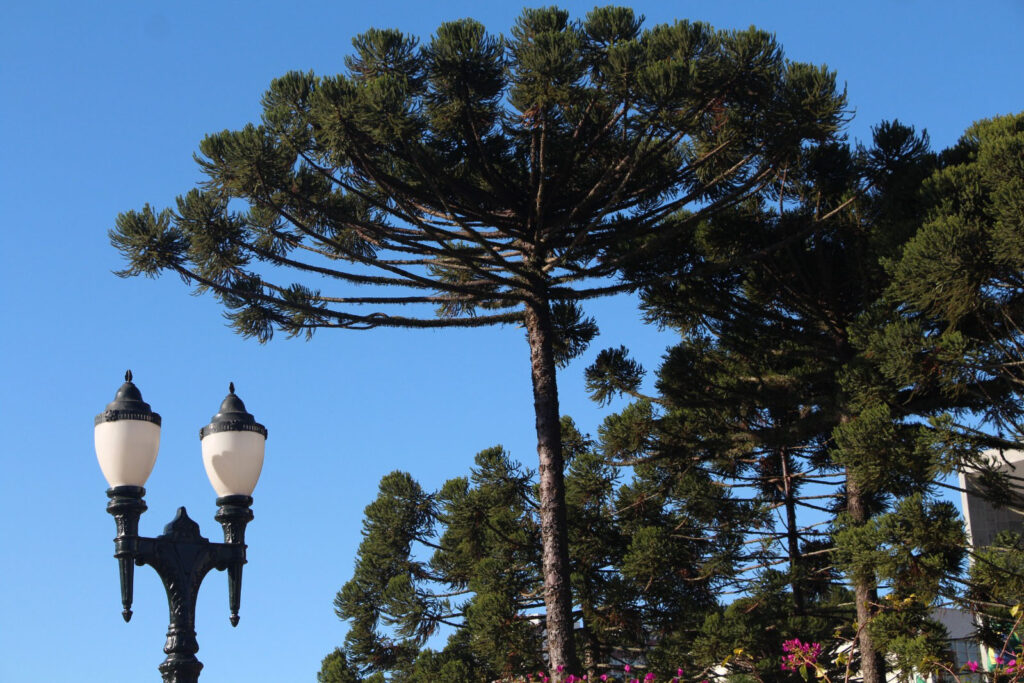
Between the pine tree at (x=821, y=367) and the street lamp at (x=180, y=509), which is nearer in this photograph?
the street lamp at (x=180, y=509)

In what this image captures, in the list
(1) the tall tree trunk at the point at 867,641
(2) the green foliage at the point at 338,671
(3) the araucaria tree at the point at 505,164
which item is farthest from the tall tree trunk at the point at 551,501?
(2) the green foliage at the point at 338,671

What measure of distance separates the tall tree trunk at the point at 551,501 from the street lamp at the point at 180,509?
578 cm

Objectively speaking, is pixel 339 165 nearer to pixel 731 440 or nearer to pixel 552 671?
pixel 552 671

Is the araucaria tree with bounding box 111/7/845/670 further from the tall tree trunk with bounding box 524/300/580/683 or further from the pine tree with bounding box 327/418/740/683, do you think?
the pine tree with bounding box 327/418/740/683

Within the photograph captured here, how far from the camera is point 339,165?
1068cm

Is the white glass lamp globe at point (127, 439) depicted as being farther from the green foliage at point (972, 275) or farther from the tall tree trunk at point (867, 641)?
the tall tree trunk at point (867, 641)

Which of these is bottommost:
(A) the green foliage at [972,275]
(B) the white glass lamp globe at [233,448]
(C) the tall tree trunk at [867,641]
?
(C) the tall tree trunk at [867,641]

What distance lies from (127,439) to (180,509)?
0.43 metres

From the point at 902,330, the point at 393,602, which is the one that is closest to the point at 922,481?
the point at 902,330

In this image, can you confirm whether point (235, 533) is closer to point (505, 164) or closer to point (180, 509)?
point (180, 509)

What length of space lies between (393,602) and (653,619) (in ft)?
11.9

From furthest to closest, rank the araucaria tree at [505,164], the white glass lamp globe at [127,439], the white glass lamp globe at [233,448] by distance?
the araucaria tree at [505,164] → the white glass lamp globe at [233,448] → the white glass lamp globe at [127,439]

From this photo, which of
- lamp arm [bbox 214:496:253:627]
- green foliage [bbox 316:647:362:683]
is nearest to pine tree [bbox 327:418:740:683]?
green foliage [bbox 316:647:362:683]

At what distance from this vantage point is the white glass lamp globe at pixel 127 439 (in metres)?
4.91
